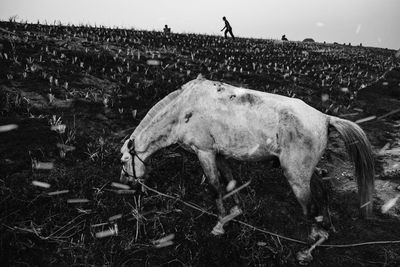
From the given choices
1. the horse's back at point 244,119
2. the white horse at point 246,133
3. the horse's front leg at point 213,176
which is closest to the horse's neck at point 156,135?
the white horse at point 246,133

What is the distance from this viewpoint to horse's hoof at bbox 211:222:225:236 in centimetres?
476

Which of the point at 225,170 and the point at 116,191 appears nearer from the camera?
the point at 116,191

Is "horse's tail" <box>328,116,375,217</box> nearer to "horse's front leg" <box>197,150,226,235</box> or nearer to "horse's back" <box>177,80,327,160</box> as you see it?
"horse's back" <box>177,80,327,160</box>

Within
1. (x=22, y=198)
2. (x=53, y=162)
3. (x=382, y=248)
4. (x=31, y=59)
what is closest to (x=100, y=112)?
(x=53, y=162)

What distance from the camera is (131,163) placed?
492 cm

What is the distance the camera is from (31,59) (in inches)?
413

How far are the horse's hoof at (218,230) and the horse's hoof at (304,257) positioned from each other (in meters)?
1.26

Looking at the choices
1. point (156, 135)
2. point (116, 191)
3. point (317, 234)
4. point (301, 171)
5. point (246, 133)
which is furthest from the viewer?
point (116, 191)

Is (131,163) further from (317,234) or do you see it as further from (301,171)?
(317,234)

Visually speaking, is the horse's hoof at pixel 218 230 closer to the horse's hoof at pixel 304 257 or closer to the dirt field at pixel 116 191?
the dirt field at pixel 116 191

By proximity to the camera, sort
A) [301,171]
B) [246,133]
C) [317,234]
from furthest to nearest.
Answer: [317,234], [246,133], [301,171]

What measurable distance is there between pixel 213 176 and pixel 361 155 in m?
2.37

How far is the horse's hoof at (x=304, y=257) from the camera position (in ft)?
14.5

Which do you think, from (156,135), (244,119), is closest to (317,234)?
(244,119)
